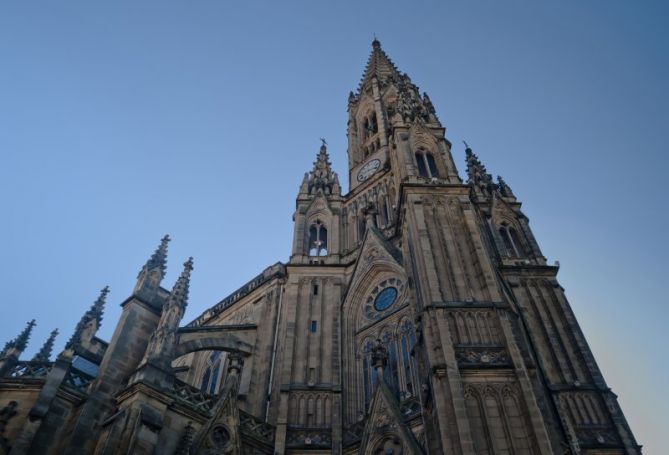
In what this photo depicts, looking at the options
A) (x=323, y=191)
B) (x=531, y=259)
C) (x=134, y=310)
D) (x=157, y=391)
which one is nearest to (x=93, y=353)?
(x=134, y=310)

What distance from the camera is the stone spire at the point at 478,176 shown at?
29997 mm

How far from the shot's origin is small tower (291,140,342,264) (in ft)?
85.2

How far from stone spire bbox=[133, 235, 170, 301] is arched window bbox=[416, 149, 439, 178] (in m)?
12.2

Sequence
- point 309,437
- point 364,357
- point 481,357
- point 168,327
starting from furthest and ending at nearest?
1. point 364,357
2. point 309,437
3. point 168,327
4. point 481,357

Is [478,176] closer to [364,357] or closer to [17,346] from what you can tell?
[364,357]

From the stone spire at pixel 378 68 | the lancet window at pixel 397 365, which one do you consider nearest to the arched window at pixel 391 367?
the lancet window at pixel 397 365

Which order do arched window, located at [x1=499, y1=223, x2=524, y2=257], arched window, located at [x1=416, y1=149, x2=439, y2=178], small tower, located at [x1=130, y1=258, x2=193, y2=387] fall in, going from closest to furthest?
1. small tower, located at [x1=130, y1=258, x2=193, y2=387]
2. arched window, located at [x1=416, y1=149, x2=439, y2=178]
3. arched window, located at [x1=499, y1=223, x2=524, y2=257]

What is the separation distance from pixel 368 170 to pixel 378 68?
15551mm

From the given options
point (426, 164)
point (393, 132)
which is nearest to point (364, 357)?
point (426, 164)

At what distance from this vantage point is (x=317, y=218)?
28703 millimetres

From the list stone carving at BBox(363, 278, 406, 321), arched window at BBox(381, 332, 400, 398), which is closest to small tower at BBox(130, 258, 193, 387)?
arched window at BBox(381, 332, 400, 398)

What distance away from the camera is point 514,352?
15250 mm

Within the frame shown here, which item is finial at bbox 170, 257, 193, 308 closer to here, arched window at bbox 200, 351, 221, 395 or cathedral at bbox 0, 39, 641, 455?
cathedral at bbox 0, 39, 641, 455

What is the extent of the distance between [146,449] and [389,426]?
7.21 metres
